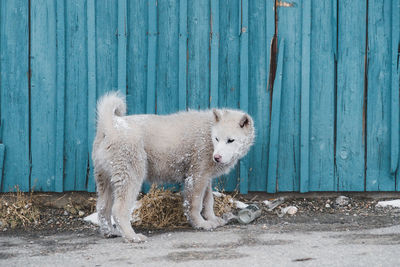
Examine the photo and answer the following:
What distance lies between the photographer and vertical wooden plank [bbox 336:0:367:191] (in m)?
6.43

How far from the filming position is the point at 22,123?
6.38 m

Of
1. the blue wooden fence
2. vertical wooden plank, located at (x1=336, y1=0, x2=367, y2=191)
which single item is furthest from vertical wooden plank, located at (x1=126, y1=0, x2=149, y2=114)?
vertical wooden plank, located at (x1=336, y1=0, x2=367, y2=191)

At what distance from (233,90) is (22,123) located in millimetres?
2634

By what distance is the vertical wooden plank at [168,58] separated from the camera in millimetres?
6391

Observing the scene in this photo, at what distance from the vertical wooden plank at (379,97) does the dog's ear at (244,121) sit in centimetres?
187

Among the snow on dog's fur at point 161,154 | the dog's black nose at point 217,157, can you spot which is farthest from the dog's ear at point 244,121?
the dog's black nose at point 217,157

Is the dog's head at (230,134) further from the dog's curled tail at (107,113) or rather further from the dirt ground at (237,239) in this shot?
the dog's curled tail at (107,113)

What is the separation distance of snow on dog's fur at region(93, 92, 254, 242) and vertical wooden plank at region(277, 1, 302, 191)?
969 millimetres

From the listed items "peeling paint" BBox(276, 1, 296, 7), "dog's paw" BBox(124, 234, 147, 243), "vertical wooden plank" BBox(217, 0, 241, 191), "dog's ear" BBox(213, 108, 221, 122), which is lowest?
"dog's paw" BBox(124, 234, 147, 243)

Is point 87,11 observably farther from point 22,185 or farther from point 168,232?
point 168,232

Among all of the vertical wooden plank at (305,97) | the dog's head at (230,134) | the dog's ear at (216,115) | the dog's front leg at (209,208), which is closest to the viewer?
the dog's head at (230,134)

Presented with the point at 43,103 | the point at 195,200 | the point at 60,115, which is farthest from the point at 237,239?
the point at 43,103

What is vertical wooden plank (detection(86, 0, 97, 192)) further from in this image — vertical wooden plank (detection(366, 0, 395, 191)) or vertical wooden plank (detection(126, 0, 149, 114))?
vertical wooden plank (detection(366, 0, 395, 191))

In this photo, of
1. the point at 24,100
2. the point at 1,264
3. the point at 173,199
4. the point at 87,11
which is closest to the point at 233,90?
the point at 173,199
